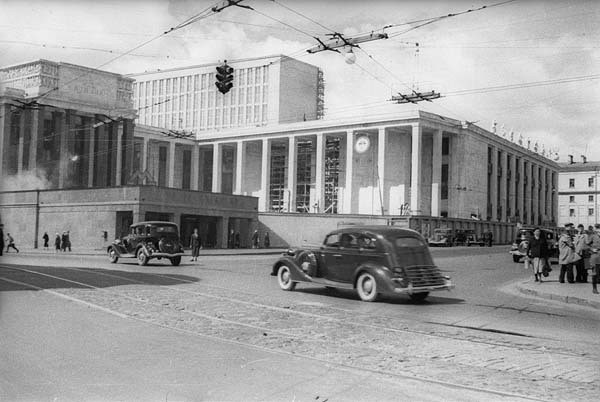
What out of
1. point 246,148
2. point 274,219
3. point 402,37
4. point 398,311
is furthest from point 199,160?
point 398,311

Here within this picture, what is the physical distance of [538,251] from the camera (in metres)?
18.8

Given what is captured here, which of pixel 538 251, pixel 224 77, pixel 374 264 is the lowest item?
pixel 374 264

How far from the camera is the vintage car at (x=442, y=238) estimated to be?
51625 millimetres

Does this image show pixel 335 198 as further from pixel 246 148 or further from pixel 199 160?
pixel 199 160

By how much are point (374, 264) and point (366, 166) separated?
190 feet

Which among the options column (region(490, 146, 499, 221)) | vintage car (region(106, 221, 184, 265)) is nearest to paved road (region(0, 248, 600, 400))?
vintage car (region(106, 221, 184, 265))

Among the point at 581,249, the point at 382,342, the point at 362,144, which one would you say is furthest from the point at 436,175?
the point at 382,342

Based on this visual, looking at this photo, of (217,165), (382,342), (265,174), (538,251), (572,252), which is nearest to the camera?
(382,342)

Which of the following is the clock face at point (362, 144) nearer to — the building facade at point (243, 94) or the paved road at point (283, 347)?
the building facade at point (243, 94)

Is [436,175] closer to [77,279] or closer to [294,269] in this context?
[294,269]

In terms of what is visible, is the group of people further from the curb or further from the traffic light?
the traffic light

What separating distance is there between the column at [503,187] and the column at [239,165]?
34.7 metres

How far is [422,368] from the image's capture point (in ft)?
22.8

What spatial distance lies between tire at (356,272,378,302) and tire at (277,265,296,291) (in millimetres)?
2303
